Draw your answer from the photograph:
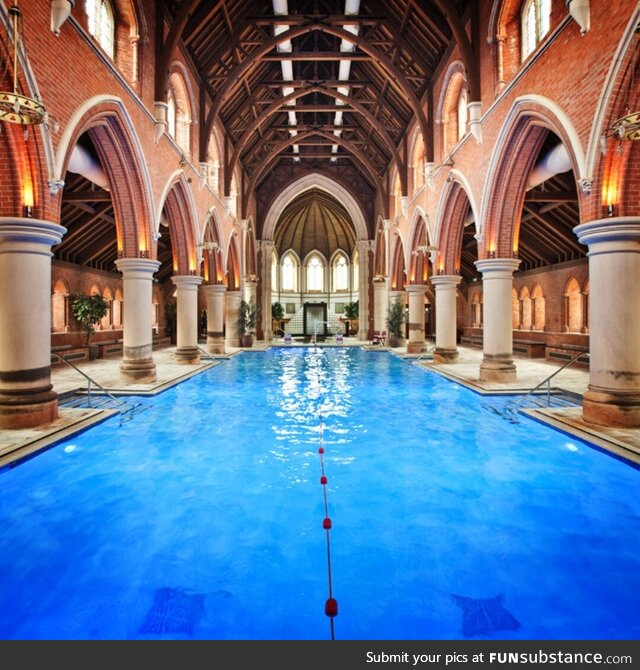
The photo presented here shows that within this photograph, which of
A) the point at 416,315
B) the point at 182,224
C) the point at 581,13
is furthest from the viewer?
the point at 416,315

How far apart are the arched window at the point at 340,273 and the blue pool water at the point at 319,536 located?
35426mm

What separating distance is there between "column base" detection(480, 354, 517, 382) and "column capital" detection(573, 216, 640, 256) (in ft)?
15.7

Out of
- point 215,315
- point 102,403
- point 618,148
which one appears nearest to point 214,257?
point 215,315

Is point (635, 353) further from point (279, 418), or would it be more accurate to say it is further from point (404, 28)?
point (404, 28)

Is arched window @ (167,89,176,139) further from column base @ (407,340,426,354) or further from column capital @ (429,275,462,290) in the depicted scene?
column base @ (407,340,426,354)

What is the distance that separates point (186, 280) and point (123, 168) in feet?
16.6

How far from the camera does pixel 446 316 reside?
16000 millimetres

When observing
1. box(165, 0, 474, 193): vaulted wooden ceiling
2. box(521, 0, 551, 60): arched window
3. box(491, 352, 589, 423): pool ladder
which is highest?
box(165, 0, 474, 193): vaulted wooden ceiling

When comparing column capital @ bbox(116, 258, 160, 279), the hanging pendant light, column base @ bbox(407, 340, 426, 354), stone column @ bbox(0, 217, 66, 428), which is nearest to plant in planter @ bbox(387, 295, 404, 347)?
column base @ bbox(407, 340, 426, 354)

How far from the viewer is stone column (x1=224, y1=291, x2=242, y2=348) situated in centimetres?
2433

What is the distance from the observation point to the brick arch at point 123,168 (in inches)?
370

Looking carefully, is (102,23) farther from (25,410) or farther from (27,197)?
(25,410)

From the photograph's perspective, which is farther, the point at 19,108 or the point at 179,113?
the point at 179,113
